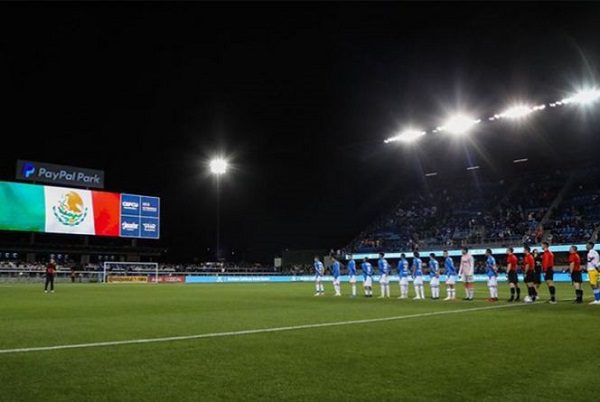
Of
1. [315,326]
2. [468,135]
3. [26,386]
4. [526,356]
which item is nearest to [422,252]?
[468,135]

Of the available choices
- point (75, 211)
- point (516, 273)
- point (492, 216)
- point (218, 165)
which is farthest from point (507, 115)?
point (75, 211)

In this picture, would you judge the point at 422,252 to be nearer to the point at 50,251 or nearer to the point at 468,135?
the point at 468,135

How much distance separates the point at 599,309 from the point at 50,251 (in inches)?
2017

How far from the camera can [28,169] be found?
5069 centimetres

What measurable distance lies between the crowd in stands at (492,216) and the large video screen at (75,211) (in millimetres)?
22749

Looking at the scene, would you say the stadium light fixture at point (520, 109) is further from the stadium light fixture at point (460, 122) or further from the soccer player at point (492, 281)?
the soccer player at point (492, 281)

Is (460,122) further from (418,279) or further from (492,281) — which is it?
(492,281)

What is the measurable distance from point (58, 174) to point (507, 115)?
39.9m

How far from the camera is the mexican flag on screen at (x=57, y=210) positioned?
4672cm

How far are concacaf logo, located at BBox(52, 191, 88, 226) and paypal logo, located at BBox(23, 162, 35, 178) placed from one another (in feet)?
15.3

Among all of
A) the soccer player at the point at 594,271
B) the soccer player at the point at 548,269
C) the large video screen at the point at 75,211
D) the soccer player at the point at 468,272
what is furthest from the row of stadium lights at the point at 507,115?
the large video screen at the point at 75,211

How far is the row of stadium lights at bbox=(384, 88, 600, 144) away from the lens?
33344mm

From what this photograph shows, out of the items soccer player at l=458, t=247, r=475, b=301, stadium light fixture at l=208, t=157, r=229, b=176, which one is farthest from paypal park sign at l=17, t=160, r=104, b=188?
soccer player at l=458, t=247, r=475, b=301

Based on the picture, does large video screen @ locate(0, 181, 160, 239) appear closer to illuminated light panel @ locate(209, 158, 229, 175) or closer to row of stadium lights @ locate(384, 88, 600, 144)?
illuminated light panel @ locate(209, 158, 229, 175)
